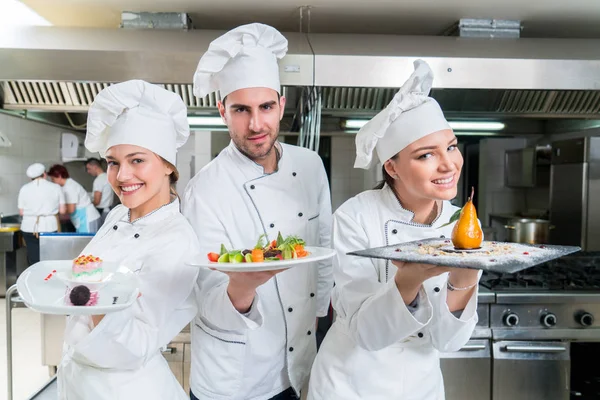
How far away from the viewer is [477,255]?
3.41ft

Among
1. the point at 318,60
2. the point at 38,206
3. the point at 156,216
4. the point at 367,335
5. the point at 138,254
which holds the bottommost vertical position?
the point at 367,335

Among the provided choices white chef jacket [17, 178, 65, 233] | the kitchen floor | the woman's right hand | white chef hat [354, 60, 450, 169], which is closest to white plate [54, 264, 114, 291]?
the woman's right hand

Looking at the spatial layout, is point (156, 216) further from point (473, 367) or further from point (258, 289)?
point (473, 367)

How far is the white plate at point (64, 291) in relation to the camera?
97 centimetres

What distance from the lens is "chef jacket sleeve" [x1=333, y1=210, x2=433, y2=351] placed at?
1172 millimetres

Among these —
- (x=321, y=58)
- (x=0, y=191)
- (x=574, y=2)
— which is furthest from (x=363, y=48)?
(x=0, y=191)

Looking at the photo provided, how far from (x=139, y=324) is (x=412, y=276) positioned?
2.29ft

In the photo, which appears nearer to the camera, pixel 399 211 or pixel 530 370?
pixel 399 211

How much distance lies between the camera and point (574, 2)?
2.60 m

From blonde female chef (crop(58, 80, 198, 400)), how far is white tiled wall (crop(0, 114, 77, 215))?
21.4ft

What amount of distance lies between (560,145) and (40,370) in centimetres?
471

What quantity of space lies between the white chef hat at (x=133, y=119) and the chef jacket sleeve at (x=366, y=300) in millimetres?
565

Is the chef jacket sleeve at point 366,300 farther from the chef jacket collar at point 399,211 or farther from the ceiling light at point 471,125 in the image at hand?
the ceiling light at point 471,125

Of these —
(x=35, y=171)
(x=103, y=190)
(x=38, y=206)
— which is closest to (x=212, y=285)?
(x=38, y=206)
